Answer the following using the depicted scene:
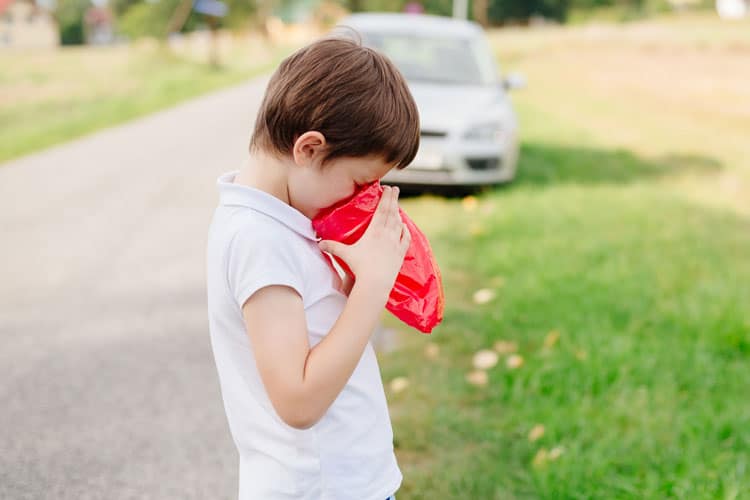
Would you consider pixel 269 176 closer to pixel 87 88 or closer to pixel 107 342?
pixel 107 342

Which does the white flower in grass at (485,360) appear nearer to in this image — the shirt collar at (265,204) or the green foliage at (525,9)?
the shirt collar at (265,204)

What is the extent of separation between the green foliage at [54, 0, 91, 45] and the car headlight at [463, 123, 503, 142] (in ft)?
217

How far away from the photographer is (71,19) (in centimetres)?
6856

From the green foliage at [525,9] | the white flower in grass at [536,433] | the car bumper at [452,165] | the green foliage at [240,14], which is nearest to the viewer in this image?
the white flower in grass at [536,433]

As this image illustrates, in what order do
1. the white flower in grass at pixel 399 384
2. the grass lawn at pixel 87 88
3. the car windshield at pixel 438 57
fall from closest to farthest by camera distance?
the white flower in grass at pixel 399 384
the car windshield at pixel 438 57
the grass lawn at pixel 87 88

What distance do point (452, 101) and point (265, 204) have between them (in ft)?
20.3

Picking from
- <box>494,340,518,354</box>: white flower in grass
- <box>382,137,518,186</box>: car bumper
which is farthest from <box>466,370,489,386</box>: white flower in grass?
<box>382,137,518,186</box>: car bumper

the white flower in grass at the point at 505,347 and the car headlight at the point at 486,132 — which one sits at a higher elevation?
the white flower in grass at the point at 505,347

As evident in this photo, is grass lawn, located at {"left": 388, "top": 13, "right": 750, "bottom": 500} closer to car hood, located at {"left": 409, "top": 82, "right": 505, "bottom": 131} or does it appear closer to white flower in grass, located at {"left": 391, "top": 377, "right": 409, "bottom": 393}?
white flower in grass, located at {"left": 391, "top": 377, "right": 409, "bottom": 393}

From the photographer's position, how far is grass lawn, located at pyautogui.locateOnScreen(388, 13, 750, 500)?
8.75 ft

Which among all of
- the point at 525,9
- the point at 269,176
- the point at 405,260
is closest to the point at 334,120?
the point at 269,176

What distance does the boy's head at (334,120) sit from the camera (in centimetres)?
112

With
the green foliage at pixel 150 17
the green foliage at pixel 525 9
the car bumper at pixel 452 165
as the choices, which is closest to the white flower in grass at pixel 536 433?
the car bumper at pixel 452 165

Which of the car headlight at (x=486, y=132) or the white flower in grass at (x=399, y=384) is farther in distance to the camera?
the car headlight at (x=486, y=132)
